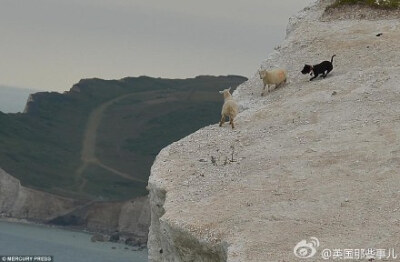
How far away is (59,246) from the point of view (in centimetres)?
11388

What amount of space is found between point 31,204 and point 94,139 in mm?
44559

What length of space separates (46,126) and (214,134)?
163 meters

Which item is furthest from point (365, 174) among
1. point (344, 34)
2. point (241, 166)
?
point (344, 34)

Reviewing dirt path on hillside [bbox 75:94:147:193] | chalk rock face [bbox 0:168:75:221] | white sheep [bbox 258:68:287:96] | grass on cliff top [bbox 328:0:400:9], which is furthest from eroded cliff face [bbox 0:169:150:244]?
white sheep [bbox 258:68:287:96]

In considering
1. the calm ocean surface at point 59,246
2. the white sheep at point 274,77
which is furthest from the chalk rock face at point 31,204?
the white sheep at point 274,77

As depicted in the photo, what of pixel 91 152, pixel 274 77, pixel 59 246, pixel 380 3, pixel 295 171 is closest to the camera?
pixel 295 171

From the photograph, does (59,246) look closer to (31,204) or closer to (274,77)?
(31,204)

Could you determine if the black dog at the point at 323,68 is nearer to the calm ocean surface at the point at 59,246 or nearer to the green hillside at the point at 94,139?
the calm ocean surface at the point at 59,246

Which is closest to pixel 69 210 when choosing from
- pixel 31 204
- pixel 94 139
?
pixel 31 204

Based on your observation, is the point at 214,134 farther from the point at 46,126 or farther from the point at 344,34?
the point at 46,126

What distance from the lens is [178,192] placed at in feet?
74.3

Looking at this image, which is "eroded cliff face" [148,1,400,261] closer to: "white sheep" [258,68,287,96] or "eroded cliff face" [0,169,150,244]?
"white sheep" [258,68,287,96]

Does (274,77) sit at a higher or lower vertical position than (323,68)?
lower

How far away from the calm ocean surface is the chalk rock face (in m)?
2.75
